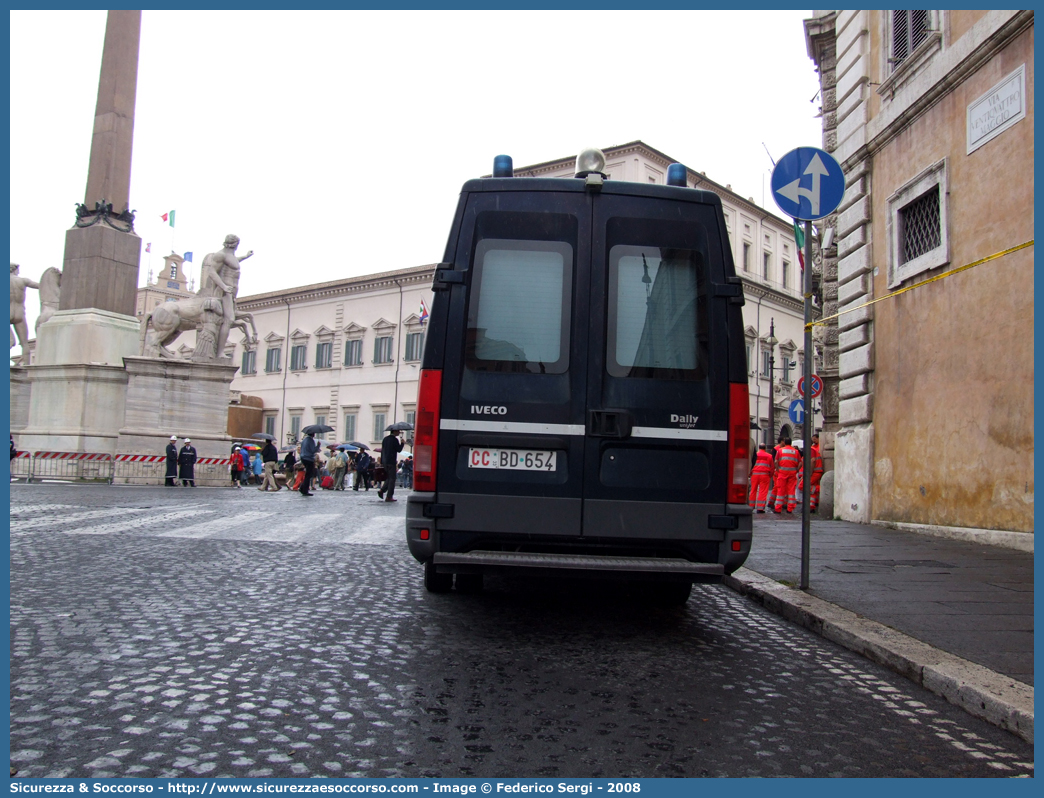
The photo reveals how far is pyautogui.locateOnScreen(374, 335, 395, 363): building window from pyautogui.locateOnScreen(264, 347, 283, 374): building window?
28.3ft

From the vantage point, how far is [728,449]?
494 centimetres

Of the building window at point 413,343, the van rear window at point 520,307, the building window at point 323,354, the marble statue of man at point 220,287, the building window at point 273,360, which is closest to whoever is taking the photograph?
the van rear window at point 520,307

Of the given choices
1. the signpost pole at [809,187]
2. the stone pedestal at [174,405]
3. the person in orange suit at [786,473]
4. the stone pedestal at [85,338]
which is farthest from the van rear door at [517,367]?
the stone pedestal at [85,338]

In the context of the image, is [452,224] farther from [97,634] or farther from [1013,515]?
[1013,515]

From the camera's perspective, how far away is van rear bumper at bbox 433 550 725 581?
4684 mm

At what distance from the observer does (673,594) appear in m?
6.12

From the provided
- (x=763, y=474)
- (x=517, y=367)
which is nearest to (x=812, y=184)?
(x=517, y=367)

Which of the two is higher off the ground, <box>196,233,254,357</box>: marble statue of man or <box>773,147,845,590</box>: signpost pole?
<box>196,233,254,357</box>: marble statue of man

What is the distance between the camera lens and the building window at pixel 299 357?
57.2 meters

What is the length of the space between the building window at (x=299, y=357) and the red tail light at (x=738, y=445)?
54075 millimetres

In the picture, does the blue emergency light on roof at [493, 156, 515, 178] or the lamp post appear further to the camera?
the lamp post

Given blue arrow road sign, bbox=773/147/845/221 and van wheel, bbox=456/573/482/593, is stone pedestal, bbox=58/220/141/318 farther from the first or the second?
blue arrow road sign, bbox=773/147/845/221

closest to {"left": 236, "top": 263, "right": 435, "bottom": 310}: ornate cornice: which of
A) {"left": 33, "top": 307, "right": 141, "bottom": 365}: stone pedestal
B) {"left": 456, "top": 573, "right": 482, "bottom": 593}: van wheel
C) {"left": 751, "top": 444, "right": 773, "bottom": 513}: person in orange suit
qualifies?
{"left": 33, "top": 307, "right": 141, "bottom": 365}: stone pedestal

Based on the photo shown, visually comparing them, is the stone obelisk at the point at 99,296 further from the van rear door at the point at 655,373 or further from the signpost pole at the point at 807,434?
the van rear door at the point at 655,373
